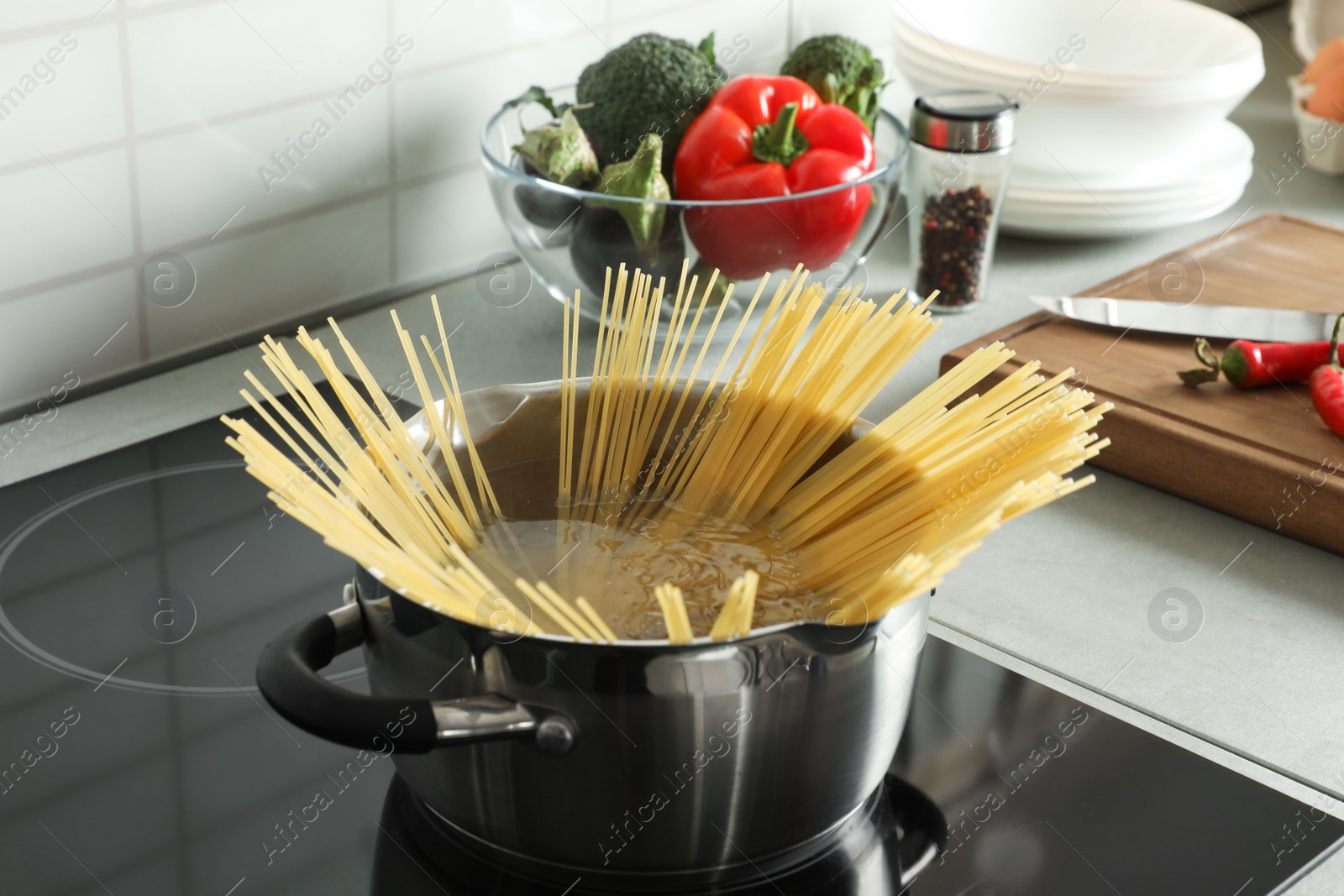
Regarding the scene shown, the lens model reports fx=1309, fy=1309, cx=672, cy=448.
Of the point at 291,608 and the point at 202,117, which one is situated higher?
the point at 202,117

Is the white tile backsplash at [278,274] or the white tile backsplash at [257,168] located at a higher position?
the white tile backsplash at [257,168]

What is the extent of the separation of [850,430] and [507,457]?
0.16 metres

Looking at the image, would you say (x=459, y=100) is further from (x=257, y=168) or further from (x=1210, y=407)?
(x=1210, y=407)

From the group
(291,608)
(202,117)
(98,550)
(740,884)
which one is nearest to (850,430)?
(740,884)

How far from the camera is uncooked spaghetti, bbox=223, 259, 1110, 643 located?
444mm

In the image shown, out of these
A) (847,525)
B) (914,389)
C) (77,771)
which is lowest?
(914,389)

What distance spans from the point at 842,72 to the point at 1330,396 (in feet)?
1.55

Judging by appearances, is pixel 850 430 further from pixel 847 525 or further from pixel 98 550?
pixel 98 550

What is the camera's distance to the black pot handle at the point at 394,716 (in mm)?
418

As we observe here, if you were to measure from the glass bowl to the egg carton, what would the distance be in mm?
616

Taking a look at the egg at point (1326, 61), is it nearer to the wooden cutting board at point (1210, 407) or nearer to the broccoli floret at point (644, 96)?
the wooden cutting board at point (1210, 407)

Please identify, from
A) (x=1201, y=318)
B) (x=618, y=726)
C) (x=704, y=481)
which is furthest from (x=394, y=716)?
(x=1201, y=318)

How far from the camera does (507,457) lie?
23.4 inches

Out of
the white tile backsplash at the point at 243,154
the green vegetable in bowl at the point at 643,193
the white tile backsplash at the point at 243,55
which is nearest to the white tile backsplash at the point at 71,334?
the white tile backsplash at the point at 243,154
